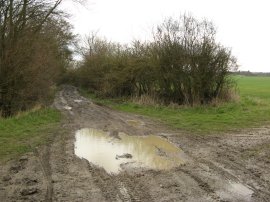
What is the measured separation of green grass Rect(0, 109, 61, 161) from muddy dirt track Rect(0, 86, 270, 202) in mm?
700

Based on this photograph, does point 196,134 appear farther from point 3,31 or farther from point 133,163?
point 3,31

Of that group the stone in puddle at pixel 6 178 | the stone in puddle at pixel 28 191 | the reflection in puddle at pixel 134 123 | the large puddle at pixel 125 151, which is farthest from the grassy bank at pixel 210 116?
the stone in puddle at pixel 28 191

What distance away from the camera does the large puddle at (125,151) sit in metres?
8.93

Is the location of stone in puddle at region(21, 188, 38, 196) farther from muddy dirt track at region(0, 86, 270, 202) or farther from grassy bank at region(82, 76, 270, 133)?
grassy bank at region(82, 76, 270, 133)

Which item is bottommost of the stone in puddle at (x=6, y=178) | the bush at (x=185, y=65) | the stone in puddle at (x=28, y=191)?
the stone in puddle at (x=6, y=178)

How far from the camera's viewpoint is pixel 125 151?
34.3 feet

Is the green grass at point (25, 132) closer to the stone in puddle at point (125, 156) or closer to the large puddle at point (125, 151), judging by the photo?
the large puddle at point (125, 151)

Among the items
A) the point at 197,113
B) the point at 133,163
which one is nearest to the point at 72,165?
the point at 133,163

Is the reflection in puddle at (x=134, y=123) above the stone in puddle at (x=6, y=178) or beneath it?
above

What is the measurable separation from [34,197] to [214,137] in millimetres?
7614

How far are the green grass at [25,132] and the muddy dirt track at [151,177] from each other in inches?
27.6

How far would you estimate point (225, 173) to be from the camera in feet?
25.6

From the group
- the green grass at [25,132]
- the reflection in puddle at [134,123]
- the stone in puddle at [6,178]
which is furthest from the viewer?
the reflection in puddle at [134,123]

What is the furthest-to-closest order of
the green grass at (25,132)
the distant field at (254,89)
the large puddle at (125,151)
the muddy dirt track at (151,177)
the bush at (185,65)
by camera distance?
the distant field at (254,89) → the bush at (185,65) → the green grass at (25,132) → the large puddle at (125,151) → the muddy dirt track at (151,177)
